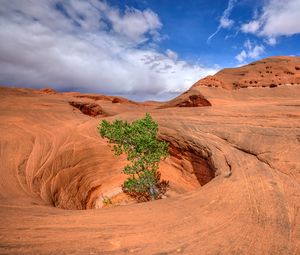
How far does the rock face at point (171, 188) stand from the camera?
431 cm

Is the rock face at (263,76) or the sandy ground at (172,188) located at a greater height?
the rock face at (263,76)

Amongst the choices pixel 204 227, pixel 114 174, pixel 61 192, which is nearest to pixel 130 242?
pixel 204 227

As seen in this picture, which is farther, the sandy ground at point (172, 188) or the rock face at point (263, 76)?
the rock face at point (263, 76)

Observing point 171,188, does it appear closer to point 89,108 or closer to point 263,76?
point 89,108

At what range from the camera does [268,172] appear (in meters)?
7.53

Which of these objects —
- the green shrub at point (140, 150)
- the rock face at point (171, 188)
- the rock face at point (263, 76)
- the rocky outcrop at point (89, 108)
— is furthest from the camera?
the rocky outcrop at point (89, 108)

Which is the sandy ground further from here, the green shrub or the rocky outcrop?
the rocky outcrop

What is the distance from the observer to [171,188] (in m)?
13.5

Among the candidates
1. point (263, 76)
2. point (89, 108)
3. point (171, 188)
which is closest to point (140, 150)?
point (171, 188)

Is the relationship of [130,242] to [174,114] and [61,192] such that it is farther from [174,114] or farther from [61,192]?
[174,114]

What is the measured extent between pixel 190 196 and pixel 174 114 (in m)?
12.2

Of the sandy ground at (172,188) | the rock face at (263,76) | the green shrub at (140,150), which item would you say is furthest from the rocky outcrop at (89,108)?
the green shrub at (140,150)

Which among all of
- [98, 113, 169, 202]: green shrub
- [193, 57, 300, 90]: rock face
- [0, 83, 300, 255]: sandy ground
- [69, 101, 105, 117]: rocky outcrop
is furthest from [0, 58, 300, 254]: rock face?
[193, 57, 300, 90]: rock face

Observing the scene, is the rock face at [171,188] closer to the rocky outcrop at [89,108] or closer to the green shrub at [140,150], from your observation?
the green shrub at [140,150]
